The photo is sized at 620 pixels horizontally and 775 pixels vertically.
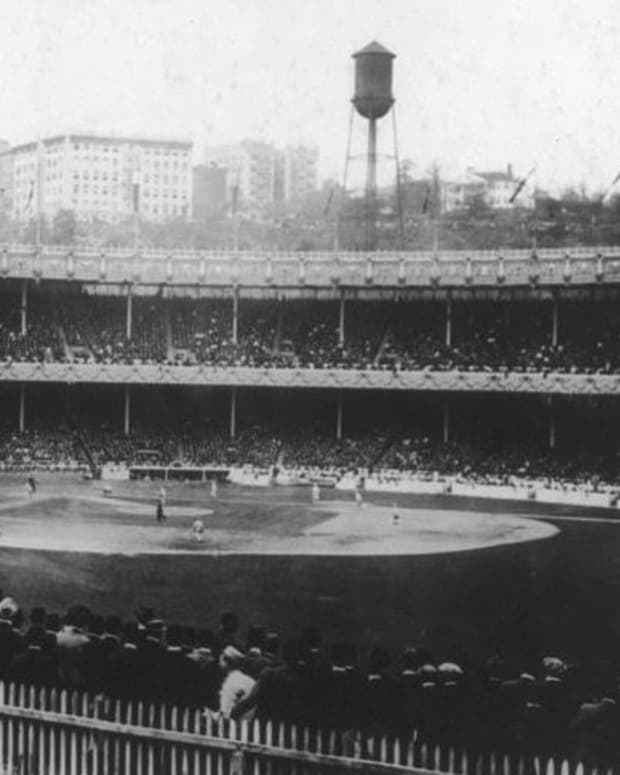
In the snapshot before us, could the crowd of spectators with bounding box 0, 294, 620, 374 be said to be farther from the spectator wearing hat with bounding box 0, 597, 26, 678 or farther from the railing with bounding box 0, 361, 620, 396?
the spectator wearing hat with bounding box 0, 597, 26, 678

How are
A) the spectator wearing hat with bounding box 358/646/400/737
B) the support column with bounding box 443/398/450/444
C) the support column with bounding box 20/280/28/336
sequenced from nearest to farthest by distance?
the spectator wearing hat with bounding box 358/646/400/737
the support column with bounding box 443/398/450/444
the support column with bounding box 20/280/28/336

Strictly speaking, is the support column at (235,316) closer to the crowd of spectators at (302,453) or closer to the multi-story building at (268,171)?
the crowd of spectators at (302,453)

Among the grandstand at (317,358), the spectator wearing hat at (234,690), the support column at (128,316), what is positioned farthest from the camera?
the support column at (128,316)

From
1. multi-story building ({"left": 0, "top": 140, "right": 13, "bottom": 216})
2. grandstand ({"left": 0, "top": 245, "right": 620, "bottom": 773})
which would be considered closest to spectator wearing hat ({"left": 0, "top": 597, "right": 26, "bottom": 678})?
grandstand ({"left": 0, "top": 245, "right": 620, "bottom": 773})

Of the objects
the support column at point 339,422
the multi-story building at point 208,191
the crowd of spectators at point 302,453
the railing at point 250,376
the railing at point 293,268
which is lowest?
the crowd of spectators at point 302,453

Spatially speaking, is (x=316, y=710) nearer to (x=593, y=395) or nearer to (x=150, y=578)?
(x=150, y=578)

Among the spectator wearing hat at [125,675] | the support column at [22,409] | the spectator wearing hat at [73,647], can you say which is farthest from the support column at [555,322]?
the spectator wearing hat at [125,675]
